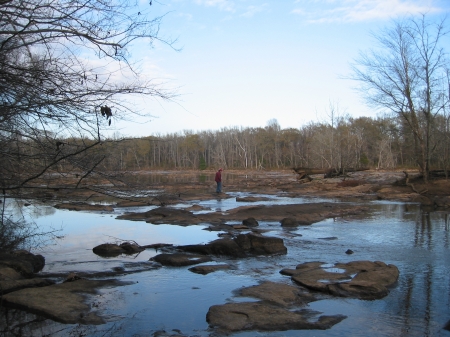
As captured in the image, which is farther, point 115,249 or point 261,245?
point 115,249

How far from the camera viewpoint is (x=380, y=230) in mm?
13953

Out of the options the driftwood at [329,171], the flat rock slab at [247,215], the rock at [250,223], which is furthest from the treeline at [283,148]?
the rock at [250,223]

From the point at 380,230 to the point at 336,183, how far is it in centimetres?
2061

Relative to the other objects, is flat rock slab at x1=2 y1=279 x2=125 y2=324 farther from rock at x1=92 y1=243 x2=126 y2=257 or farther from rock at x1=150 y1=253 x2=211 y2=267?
rock at x1=92 y1=243 x2=126 y2=257

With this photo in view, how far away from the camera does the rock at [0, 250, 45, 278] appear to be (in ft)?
26.7

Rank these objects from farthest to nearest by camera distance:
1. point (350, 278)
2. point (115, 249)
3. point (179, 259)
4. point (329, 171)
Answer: point (329, 171) → point (115, 249) → point (179, 259) → point (350, 278)

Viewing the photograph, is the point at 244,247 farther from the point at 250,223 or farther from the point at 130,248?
the point at 250,223

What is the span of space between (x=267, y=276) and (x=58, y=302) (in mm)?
3864

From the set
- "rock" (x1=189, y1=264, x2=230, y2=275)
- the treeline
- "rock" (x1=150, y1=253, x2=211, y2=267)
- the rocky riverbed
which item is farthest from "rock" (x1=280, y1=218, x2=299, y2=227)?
the treeline

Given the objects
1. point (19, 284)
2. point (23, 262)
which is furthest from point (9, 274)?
point (23, 262)

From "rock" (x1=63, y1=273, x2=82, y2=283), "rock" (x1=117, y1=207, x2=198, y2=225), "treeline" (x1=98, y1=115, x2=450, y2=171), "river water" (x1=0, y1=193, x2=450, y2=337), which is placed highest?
"treeline" (x1=98, y1=115, x2=450, y2=171)

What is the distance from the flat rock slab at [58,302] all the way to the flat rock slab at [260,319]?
167 centimetres

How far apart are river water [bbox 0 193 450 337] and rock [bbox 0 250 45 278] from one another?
9.9 inches

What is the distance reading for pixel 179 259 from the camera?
31.2 ft
